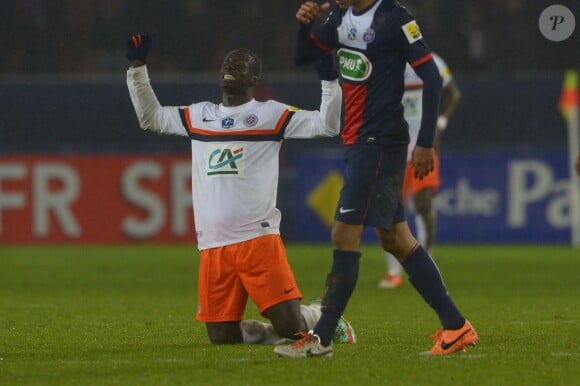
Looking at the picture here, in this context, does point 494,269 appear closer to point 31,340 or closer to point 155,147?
point 155,147

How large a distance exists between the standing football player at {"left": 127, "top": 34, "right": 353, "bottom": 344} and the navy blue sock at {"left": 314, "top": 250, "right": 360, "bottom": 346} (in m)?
0.62

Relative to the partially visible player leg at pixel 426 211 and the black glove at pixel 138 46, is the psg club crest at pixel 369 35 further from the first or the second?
the partially visible player leg at pixel 426 211

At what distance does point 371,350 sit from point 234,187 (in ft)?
3.50

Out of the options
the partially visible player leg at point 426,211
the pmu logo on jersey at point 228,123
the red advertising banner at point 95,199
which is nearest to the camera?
the pmu logo on jersey at point 228,123

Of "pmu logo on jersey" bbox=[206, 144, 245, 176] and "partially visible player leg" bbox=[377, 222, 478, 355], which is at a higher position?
"pmu logo on jersey" bbox=[206, 144, 245, 176]

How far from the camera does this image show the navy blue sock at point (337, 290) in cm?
638

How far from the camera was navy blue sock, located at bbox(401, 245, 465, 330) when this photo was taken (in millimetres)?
6543

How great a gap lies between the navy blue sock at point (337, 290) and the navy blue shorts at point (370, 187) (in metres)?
0.17

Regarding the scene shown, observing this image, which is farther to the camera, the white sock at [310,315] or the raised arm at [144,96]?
the white sock at [310,315]

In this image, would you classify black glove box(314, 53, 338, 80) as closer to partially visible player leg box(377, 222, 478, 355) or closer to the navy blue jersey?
the navy blue jersey

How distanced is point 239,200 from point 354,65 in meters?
1.00

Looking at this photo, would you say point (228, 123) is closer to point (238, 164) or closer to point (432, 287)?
point (238, 164)

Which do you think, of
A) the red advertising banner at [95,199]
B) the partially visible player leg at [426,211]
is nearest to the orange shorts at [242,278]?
the partially visible player leg at [426,211]

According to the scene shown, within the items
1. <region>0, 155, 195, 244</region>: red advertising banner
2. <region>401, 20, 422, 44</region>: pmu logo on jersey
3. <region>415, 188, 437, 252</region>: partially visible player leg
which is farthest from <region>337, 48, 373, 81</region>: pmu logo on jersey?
<region>0, 155, 195, 244</region>: red advertising banner
